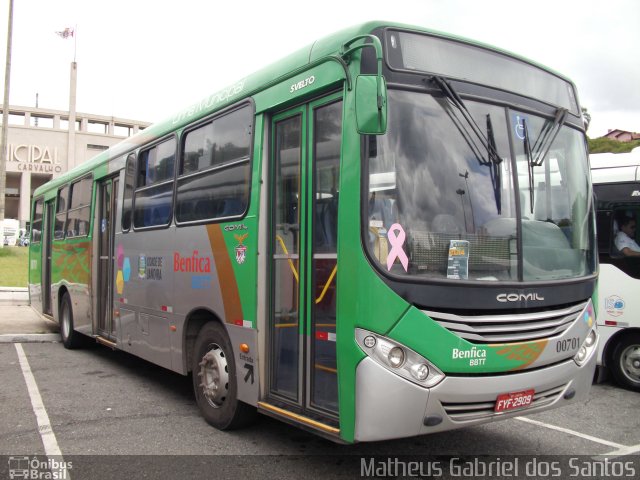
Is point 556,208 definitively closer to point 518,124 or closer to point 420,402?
point 518,124

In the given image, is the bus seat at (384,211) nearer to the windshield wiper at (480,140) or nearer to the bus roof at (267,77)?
the windshield wiper at (480,140)

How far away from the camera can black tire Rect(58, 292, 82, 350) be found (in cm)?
966

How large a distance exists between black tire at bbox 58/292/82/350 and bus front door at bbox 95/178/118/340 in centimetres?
132

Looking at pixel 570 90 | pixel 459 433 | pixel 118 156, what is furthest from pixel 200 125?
pixel 459 433

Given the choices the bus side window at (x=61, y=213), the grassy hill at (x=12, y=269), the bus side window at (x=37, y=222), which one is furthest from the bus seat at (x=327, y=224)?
the grassy hill at (x=12, y=269)

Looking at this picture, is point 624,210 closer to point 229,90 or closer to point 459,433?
point 459,433

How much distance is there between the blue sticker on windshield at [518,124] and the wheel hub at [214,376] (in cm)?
313

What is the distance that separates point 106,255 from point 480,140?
6129 mm

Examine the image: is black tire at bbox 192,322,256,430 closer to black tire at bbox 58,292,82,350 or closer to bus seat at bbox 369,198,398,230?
bus seat at bbox 369,198,398,230

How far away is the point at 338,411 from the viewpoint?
12.7ft

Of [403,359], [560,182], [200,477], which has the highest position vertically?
[560,182]

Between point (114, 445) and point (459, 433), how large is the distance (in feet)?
10.1

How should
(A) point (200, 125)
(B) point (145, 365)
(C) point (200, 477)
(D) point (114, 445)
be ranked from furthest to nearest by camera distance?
(B) point (145, 365)
(A) point (200, 125)
(D) point (114, 445)
(C) point (200, 477)

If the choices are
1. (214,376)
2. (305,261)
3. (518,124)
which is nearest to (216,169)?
(305,261)
